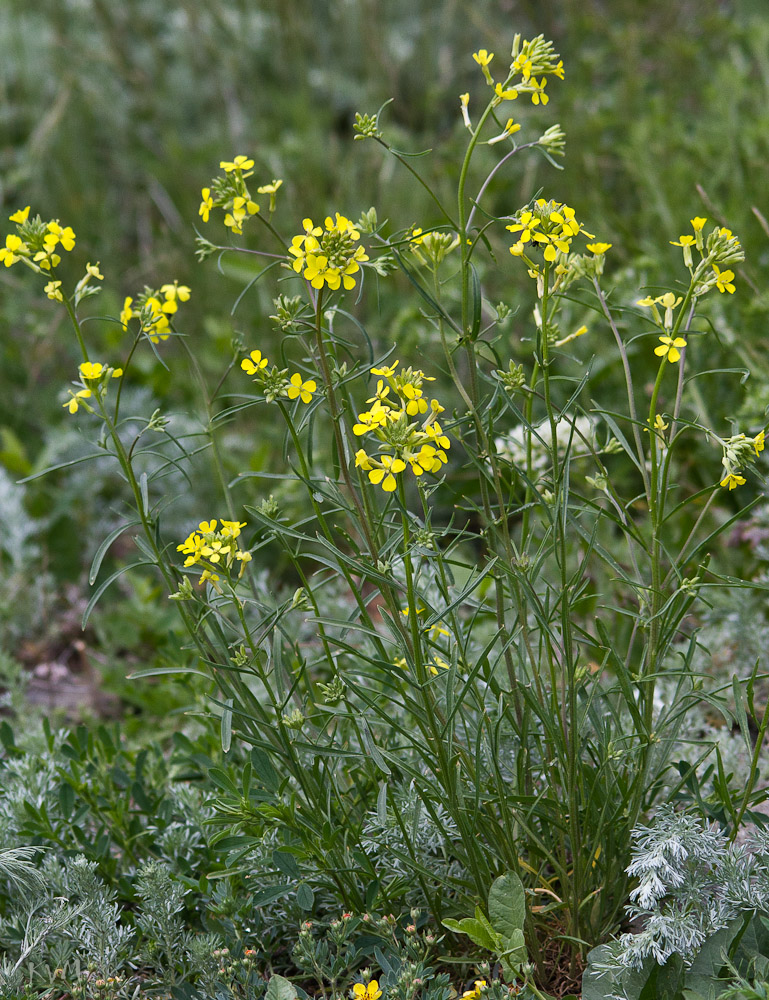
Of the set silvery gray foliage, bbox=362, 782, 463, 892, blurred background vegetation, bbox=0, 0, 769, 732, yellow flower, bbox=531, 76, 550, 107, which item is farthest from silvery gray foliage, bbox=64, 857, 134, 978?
yellow flower, bbox=531, 76, 550, 107

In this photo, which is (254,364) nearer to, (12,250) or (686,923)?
(12,250)

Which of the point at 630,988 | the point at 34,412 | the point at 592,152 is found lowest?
the point at 630,988

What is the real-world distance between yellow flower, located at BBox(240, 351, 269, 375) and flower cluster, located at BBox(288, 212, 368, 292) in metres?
0.12

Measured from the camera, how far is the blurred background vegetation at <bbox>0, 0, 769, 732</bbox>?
9.55 ft

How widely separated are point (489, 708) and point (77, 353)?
255 centimetres

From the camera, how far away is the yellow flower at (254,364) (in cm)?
119

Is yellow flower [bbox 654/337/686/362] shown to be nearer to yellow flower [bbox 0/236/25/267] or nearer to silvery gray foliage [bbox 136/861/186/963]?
yellow flower [bbox 0/236/25/267]

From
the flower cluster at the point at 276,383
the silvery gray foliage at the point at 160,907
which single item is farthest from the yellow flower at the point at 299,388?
the silvery gray foliage at the point at 160,907

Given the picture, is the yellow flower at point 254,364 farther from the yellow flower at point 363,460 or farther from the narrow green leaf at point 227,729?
the narrow green leaf at point 227,729

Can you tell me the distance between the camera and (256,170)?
436 centimetres

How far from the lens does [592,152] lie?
3879mm

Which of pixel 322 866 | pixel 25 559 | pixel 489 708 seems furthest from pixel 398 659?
pixel 25 559

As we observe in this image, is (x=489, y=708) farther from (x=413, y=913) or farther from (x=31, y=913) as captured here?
(x=31, y=913)

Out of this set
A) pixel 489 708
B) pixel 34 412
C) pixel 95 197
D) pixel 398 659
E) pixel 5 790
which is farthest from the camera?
pixel 95 197
